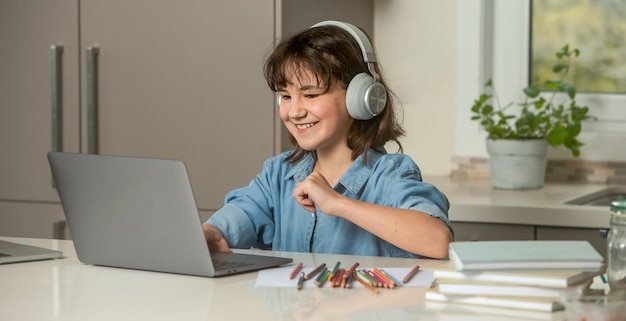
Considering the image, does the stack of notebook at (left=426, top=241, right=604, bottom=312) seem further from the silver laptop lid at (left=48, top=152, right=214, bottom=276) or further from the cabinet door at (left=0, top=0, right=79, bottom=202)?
the cabinet door at (left=0, top=0, right=79, bottom=202)

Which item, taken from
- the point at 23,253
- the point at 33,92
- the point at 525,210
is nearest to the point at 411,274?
the point at 23,253

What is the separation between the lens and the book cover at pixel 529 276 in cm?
137

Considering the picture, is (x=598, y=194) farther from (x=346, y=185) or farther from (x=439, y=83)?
(x=346, y=185)

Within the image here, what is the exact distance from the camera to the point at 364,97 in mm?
1973

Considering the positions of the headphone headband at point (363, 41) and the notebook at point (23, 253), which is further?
the headphone headband at point (363, 41)

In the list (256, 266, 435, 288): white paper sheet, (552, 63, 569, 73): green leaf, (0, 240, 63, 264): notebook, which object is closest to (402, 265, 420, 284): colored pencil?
(256, 266, 435, 288): white paper sheet

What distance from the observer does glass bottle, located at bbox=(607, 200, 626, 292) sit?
1.41 m

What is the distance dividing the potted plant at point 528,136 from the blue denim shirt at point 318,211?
979 millimetres

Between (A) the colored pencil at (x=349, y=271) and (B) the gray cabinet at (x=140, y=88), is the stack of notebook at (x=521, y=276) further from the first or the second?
(B) the gray cabinet at (x=140, y=88)

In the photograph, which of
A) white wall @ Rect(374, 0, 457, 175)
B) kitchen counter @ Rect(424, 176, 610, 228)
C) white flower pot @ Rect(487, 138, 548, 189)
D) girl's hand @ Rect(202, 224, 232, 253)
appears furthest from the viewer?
white wall @ Rect(374, 0, 457, 175)

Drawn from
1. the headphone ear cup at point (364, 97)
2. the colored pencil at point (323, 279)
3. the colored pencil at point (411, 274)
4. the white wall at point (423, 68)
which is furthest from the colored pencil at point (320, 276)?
the white wall at point (423, 68)

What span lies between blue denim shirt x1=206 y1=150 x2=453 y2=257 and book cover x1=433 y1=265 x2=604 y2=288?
0.46m

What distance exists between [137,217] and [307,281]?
31 centimetres

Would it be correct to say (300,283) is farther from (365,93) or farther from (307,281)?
(365,93)
